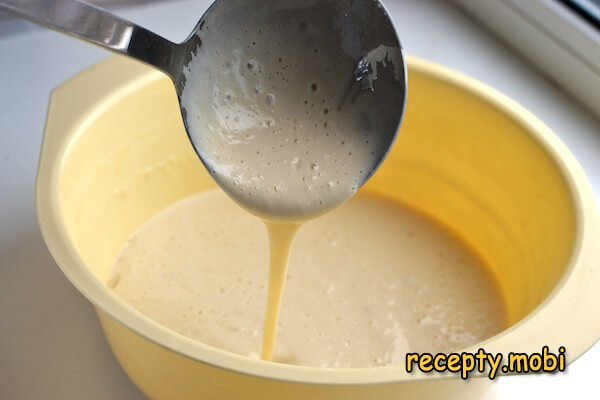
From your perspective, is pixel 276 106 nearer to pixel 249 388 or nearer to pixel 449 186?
pixel 249 388

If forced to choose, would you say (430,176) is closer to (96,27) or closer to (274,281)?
(274,281)

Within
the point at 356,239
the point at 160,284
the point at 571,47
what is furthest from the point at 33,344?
the point at 571,47

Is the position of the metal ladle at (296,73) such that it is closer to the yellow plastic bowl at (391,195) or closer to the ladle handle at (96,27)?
the ladle handle at (96,27)

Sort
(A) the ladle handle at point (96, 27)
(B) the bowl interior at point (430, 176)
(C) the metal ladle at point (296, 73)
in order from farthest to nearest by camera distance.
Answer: (B) the bowl interior at point (430, 176)
(C) the metal ladle at point (296, 73)
(A) the ladle handle at point (96, 27)

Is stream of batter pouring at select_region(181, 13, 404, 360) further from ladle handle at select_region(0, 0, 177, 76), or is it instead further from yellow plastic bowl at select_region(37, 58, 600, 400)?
yellow plastic bowl at select_region(37, 58, 600, 400)

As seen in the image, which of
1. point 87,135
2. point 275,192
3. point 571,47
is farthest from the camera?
point 571,47

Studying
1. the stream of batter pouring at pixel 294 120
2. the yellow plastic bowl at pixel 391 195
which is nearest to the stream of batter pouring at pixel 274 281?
the stream of batter pouring at pixel 294 120

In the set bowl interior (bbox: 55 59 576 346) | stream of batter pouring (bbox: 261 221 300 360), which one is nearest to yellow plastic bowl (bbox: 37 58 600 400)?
bowl interior (bbox: 55 59 576 346)
